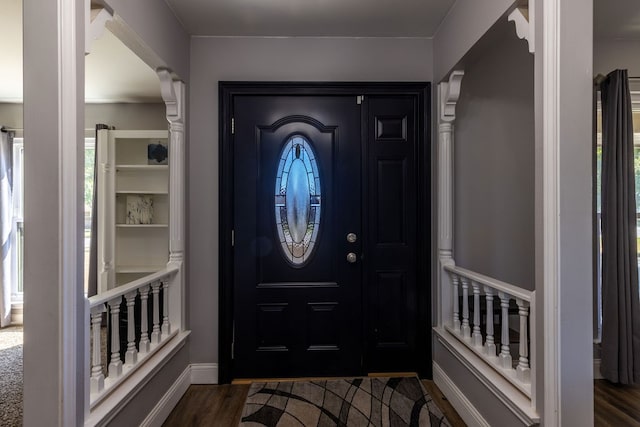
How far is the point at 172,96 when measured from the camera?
241 cm

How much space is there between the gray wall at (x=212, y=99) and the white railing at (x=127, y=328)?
241mm

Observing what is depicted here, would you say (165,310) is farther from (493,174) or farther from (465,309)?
(493,174)

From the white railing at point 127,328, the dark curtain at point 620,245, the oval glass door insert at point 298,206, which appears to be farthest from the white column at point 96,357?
the dark curtain at point 620,245

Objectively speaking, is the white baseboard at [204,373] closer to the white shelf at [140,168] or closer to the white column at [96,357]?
the white column at [96,357]

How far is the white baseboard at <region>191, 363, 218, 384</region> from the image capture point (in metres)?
2.61

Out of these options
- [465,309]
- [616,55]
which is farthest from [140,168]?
[616,55]

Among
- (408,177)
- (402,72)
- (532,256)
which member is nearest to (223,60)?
(402,72)

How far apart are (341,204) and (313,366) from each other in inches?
48.9

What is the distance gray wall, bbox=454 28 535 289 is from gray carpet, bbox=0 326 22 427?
3.29 metres

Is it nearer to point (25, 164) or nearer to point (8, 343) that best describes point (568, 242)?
point (25, 164)

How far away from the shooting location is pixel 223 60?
2.64 m

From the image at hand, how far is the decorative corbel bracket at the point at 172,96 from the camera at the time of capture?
234cm

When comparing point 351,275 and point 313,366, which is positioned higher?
point 351,275

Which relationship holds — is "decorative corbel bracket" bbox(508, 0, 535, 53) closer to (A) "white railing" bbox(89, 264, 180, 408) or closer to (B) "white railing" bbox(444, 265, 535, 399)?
(B) "white railing" bbox(444, 265, 535, 399)
